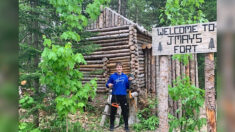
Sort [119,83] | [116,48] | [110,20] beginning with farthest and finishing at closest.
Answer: [110,20], [116,48], [119,83]

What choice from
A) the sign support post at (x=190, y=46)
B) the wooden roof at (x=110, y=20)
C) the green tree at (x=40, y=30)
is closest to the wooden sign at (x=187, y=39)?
the sign support post at (x=190, y=46)

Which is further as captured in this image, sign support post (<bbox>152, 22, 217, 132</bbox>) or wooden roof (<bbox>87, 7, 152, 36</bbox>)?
wooden roof (<bbox>87, 7, 152, 36</bbox>)

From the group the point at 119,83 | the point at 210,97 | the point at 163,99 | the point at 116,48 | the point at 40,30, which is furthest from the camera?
the point at 116,48

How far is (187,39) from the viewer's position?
11.1 ft

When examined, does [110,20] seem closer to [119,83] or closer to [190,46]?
[119,83]

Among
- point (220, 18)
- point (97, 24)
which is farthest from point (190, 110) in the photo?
point (97, 24)

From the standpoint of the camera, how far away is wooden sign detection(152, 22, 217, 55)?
3.30 m

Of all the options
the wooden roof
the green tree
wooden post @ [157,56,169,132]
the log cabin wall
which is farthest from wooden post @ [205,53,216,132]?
the wooden roof

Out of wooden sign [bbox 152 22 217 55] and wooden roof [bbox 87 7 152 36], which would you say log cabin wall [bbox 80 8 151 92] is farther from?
wooden sign [bbox 152 22 217 55]

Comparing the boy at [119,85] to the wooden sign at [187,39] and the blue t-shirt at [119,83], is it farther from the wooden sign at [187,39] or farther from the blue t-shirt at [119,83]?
the wooden sign at [187,39]

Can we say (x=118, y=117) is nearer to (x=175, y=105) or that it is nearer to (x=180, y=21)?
(x=175, y=105)

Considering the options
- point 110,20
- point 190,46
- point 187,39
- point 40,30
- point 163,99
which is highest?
point 110,20

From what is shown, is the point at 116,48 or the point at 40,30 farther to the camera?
the point at 116,48

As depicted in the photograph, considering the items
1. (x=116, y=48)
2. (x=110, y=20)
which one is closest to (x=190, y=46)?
(x=116, y=48)
